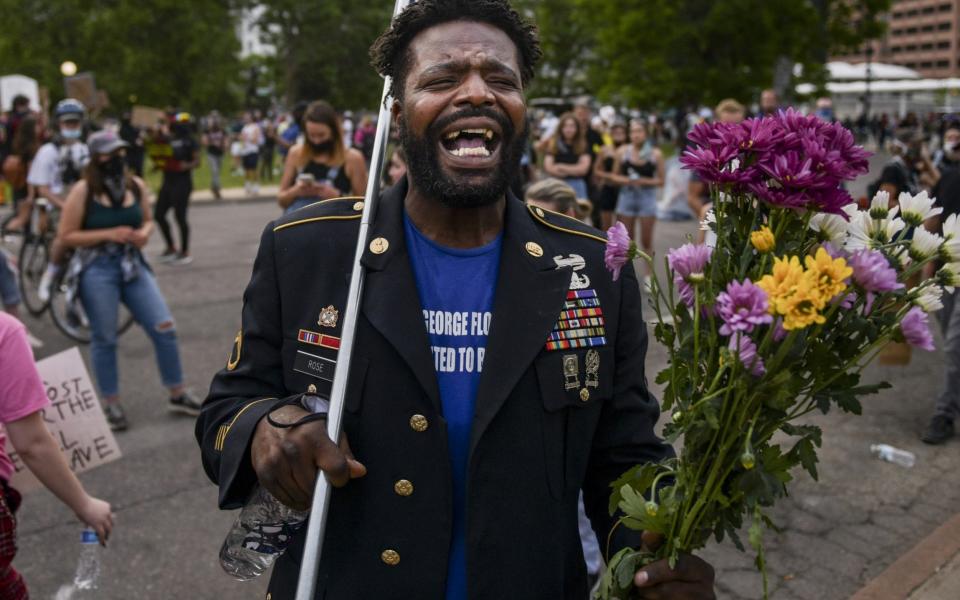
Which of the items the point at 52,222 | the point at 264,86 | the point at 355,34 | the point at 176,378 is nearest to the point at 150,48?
the point at 355,34

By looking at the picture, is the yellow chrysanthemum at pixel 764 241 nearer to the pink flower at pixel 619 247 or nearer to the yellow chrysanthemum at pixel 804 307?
the yellow chrysanthemum at pixel 804 307

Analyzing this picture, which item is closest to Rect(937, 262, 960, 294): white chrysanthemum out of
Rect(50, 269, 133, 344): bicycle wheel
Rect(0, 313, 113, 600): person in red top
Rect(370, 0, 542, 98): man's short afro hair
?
Rect(370, 0, 542, 98): man's short afro hair

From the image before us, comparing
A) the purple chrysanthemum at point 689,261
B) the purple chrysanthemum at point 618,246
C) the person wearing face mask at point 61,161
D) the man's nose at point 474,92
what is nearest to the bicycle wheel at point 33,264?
the person wearing face mask at point 61,161

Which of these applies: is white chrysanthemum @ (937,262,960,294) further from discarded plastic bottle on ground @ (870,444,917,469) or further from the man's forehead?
discarded plastic bottle on ground @ (870,444,917,469)

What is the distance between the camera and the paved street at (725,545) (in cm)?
421

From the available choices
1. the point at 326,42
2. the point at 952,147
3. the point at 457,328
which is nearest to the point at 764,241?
the point at 457,328

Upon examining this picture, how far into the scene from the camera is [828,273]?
1424 millimetres

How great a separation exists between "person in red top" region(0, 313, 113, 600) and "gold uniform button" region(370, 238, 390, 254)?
115 cm

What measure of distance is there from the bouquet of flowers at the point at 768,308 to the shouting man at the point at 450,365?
0.84ft

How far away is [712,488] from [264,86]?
6678 cm

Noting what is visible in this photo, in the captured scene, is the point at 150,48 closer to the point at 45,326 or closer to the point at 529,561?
the point at 45,326

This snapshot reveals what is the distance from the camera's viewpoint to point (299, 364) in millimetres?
1919

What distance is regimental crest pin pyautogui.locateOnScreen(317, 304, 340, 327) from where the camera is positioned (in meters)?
1.93

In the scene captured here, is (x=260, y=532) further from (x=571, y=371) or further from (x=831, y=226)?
(x=831, y=226)
